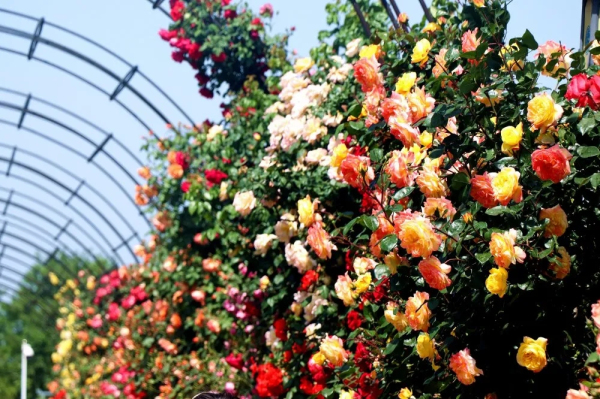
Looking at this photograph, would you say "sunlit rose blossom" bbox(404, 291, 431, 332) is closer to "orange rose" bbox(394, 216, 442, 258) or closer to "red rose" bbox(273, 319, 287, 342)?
"orange rose" bbox(394, 216, 442, 258)

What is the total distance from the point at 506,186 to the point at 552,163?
15 cm

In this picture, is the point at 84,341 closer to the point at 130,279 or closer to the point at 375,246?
the point at 130,279

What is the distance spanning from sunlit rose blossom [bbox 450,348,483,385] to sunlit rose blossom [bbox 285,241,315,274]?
5.33 feet

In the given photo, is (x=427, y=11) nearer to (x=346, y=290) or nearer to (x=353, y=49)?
(x=353, y=49)

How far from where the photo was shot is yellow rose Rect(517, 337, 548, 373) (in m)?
2.79

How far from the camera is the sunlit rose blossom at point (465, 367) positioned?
116 inches

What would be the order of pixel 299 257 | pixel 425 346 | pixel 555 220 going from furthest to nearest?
pixel 299 257
pixel 425 346
pixel 555 220

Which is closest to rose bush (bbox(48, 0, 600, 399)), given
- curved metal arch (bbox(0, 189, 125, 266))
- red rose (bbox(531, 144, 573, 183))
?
red rose (bbox(531, 144, 573, 183))

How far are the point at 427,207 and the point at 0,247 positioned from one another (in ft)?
52.3

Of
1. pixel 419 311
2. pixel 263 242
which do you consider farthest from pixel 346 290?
pixel 263 242

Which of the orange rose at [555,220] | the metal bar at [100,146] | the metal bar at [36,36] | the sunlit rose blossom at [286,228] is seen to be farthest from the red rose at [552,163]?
the metal bar at [100,146]

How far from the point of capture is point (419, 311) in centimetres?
308

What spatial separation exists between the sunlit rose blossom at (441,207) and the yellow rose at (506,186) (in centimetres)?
21

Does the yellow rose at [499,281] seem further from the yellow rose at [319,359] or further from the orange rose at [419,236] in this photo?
the yellow rose at [319,359]
